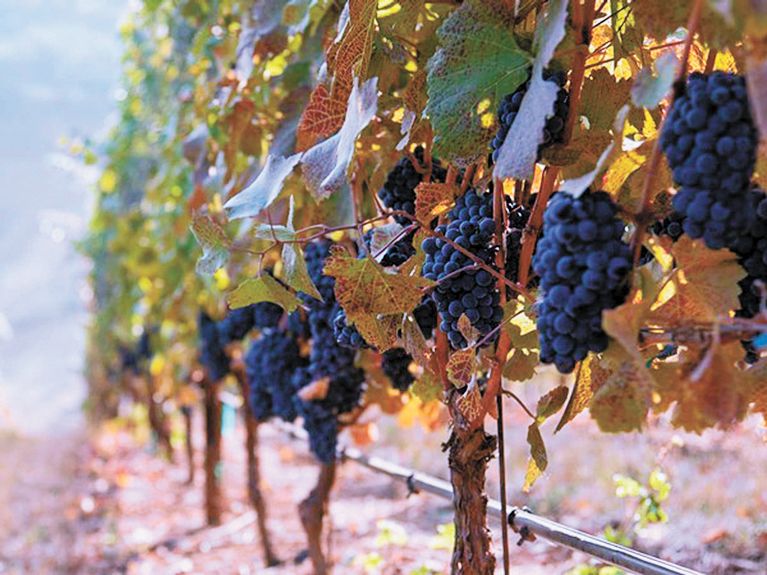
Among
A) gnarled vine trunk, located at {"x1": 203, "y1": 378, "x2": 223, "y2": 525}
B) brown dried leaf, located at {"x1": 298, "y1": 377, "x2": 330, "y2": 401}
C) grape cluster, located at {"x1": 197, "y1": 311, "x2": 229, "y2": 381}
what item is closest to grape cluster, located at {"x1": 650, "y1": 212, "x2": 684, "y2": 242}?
brown dried leaf, located at {"x1": 298, "y1": 377, "x2": 330, "y2": 401}

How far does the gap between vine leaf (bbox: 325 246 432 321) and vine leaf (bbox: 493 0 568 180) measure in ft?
0.73

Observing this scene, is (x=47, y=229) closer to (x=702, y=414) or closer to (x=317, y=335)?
(x=317, y=335)

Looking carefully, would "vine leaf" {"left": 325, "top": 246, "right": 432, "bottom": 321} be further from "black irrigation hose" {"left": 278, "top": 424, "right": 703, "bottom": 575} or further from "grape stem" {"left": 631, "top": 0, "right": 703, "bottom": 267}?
"black irrigation hose" {"left": 278, "top": 424, "right": 703, "bottom": 575}

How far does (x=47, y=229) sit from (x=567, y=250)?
5728mm

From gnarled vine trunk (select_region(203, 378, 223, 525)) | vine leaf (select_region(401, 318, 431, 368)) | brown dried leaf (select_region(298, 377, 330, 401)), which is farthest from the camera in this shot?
gnarled vine trunk (select_region(203, 378, 223, 525))

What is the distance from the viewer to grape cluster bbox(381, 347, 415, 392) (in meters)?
1.50

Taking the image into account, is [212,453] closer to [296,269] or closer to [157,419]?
[157,419]

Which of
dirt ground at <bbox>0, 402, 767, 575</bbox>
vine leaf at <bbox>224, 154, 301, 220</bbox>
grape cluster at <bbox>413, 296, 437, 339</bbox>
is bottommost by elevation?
dirt ground at <bbox>0, 402, 767, 575</bbox>

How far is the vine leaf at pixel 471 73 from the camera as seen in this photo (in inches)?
34.8

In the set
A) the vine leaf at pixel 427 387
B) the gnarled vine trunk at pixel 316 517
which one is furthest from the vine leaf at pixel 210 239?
the gnarled vine trunk at pixel 316 517

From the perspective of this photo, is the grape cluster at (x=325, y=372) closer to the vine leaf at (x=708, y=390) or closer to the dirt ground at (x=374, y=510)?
the dirt ground at (x=374, y=510)

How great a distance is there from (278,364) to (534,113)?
53.9 inches

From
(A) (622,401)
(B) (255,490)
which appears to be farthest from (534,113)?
(B) (255,490)

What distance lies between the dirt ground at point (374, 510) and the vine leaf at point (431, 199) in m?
0.54
